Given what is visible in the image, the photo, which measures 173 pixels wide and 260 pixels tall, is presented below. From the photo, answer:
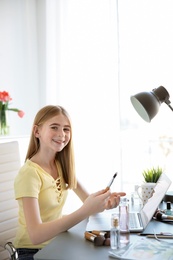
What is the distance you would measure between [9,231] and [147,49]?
1.75 metres

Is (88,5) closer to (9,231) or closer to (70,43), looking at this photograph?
(70,43)

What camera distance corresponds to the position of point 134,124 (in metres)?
3.49

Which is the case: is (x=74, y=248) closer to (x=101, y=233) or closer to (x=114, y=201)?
(x=101, y=233)

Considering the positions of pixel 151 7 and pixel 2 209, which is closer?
pixel 2 209

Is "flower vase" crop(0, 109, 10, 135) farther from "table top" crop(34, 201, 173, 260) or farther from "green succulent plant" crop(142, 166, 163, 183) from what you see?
"table top" crop(34, 201, 173, 260)

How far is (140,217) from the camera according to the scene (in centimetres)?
160

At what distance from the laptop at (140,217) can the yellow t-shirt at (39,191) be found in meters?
0.22

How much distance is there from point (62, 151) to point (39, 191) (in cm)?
28

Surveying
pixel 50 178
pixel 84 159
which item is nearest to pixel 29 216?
pixel 50 178

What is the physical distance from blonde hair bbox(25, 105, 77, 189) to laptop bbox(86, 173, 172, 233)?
0.84 feet

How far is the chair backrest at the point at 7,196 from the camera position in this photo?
184 centimetres

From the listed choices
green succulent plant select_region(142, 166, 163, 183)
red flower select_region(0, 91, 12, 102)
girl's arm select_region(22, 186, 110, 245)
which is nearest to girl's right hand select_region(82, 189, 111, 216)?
girl's arm select_region(22, 186, 110, 245)

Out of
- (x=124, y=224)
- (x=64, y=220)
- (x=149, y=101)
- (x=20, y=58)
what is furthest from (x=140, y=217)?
(x=20, y=58)

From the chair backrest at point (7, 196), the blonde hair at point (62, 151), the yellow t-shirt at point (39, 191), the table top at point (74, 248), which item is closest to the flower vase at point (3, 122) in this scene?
the chair backrest at point (7, 196)
